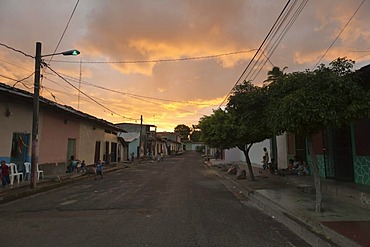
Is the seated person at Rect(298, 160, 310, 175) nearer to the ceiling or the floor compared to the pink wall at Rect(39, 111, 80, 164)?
nearer to the floor

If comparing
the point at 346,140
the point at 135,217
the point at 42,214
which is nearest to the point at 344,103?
the point at 346,140

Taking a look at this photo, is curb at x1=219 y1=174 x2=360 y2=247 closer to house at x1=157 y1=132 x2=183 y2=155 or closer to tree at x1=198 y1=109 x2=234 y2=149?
tree at x1=198 y1=109 x2=234 y2=149

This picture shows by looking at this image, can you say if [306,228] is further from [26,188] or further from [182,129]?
[182,129]

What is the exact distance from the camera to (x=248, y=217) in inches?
308

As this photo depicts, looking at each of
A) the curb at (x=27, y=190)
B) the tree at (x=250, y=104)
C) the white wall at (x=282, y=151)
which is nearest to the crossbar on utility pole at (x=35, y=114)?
the curb at (x=27, y=190)

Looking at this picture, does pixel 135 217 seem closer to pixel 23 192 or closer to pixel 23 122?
pixel 23 192

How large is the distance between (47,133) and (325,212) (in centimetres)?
1564

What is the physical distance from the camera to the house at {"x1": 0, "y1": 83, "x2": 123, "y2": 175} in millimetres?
13438

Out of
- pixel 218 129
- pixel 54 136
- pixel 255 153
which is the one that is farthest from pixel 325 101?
pixel 255 153

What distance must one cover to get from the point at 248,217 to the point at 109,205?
4.31 metres

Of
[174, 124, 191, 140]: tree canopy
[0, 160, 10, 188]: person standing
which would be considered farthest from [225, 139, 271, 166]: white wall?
[174, 124, 191, 140]: tree canopy

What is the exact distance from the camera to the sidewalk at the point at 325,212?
17.9 feet

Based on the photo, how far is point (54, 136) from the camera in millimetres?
18312

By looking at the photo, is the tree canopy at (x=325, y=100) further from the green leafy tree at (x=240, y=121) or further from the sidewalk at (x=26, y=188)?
the sidewalk at (x=26, y=188)
